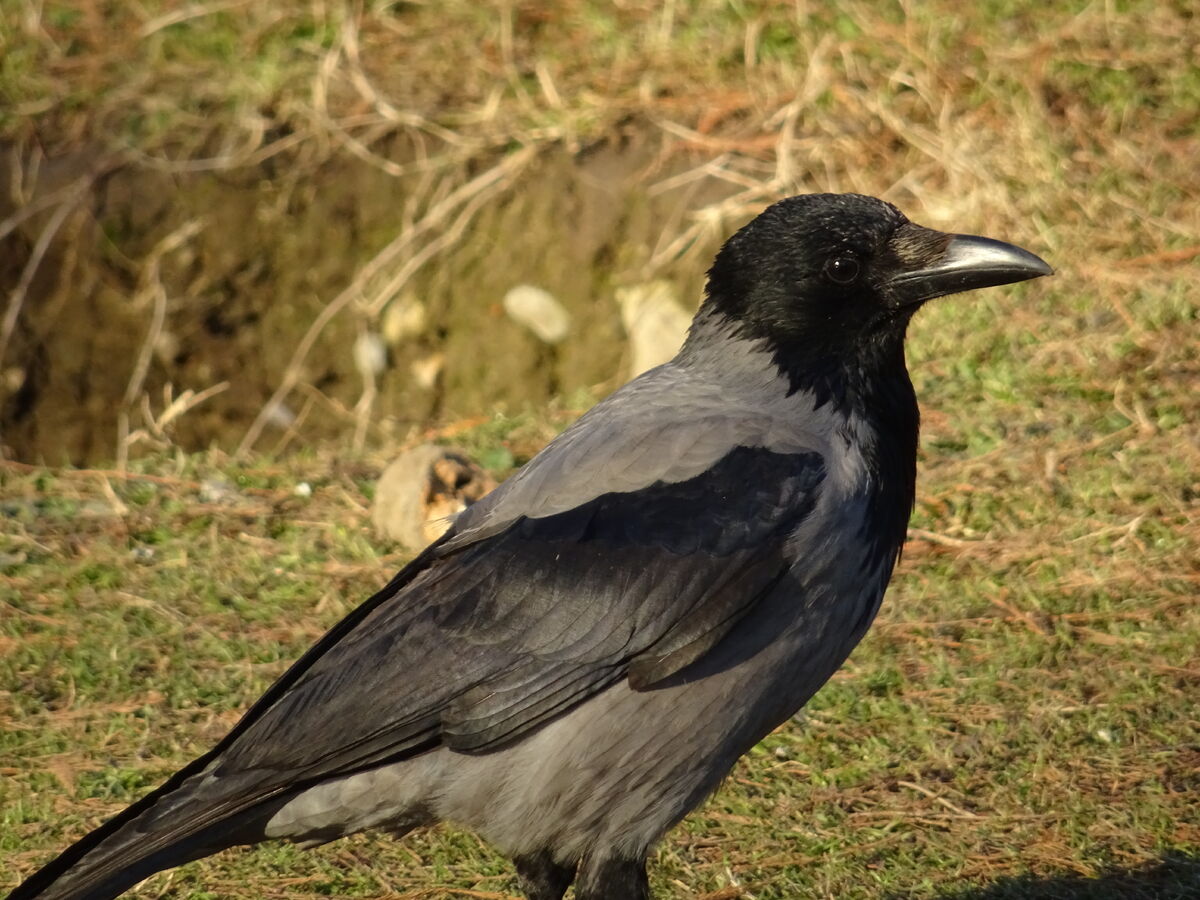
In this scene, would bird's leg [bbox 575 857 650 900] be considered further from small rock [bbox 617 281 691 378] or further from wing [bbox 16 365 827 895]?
small rock [bbox 617 281 691 378]

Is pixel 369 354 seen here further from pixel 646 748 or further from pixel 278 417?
pixel 646 748

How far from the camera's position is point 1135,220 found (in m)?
6.67

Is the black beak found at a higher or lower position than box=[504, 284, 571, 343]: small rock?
higher

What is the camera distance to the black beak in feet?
12.0

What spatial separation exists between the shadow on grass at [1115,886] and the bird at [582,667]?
0.81 meters

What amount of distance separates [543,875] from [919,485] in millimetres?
2634

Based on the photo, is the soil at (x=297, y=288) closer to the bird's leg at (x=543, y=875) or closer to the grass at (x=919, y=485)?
the grass at (x=919, y=485)

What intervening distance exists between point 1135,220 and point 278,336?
13.0 feet

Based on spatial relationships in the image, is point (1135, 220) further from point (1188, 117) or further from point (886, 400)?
point (886, 400)

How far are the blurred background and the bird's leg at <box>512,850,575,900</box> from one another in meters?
3.64

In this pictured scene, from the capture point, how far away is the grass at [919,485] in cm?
409

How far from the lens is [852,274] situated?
3688 mm

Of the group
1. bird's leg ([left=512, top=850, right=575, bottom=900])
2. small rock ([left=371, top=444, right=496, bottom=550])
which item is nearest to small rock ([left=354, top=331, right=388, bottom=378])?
small rock ([left=371, top=444, right=496, bottom=550])

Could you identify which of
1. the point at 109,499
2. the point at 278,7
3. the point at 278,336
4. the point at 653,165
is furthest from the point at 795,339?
the point at 278,7
